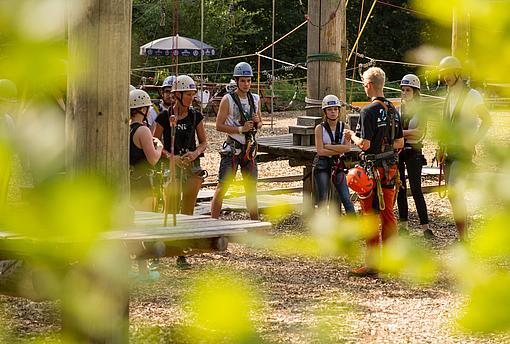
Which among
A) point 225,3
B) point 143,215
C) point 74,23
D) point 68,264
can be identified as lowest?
point 143,215

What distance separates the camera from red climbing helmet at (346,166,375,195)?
7.61m

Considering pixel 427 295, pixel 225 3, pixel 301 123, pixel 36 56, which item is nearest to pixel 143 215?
pixel 427 295

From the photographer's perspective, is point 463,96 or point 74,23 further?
point 463,96

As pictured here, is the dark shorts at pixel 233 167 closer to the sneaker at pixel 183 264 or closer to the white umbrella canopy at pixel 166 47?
the sneaker at pixel 183 264

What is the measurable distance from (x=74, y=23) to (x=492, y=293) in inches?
18.0

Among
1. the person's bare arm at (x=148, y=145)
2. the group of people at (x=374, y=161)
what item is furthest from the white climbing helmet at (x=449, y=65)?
the person's bare arm at (x=148, y=145)

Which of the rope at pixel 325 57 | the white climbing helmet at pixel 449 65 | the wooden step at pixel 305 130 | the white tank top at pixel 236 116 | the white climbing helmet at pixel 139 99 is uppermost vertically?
the rope at pixel 325 57

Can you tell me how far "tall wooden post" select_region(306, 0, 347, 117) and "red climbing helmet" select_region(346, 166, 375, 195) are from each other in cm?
296

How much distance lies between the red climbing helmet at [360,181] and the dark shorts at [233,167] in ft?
5.14

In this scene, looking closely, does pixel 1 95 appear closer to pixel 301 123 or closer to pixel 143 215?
pixel 143 215

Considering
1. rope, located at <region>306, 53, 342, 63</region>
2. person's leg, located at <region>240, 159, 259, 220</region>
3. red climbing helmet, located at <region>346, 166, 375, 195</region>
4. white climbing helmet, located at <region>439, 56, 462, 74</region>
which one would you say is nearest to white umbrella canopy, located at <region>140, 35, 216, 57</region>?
rope, located at <region>306, 53, 342, 63</region>

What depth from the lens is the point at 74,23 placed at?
0.98 meters

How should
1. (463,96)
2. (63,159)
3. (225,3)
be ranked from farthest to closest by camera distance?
(225,3)
(463,96)
(63,159)

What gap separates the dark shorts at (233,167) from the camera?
8953 millimetres
